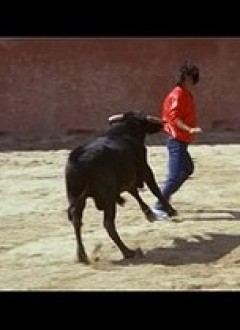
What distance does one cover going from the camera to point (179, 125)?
8539mm

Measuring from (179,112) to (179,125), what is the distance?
0.12 meters

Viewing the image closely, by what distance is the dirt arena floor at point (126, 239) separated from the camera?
6587 mm

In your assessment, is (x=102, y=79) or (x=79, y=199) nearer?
(x=79, y=199)

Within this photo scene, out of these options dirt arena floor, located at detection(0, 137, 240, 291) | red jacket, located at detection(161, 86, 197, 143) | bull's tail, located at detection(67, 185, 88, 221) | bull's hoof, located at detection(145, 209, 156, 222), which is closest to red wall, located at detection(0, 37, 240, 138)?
dirt arena floor, located at detection(0, 137, 240, 291)

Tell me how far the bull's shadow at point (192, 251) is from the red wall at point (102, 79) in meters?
6.93

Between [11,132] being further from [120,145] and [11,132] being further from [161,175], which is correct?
[120,145]

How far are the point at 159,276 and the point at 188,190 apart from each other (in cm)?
381

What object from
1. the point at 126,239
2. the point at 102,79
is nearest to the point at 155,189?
the point at 126,239

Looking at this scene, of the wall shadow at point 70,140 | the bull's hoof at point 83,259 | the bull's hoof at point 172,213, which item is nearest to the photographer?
the bull's hoof at point 83,259

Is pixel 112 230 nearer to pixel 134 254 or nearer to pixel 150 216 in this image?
pixel 134 254

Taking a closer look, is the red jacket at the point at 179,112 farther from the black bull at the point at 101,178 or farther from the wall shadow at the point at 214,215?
the black bull at the point at 101,178

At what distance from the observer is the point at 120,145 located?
771 cm

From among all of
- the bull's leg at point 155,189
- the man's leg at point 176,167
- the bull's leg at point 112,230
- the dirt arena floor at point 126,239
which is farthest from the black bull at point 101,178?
the man's leg at point 176,167


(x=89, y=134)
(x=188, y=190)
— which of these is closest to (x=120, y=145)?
(x=188, y=190)
